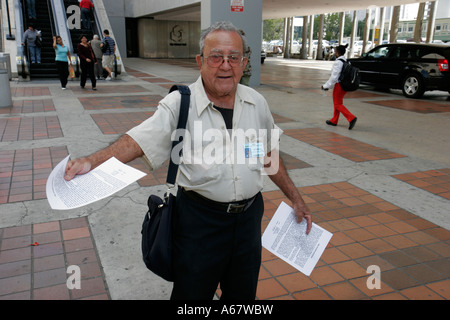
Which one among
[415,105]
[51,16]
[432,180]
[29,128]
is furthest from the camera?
[51,16]

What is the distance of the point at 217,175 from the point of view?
179 cm

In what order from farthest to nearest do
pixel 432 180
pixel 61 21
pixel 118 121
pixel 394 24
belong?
pixel 394 24 < pixel 61 21 < pixel 118 121 < pixel 432 180

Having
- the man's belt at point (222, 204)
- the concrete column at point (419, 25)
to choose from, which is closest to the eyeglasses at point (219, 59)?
the man's belt at point (222, 204)

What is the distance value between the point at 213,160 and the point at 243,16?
12.9 m

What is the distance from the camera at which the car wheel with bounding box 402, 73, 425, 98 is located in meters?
12.2

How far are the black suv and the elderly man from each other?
39.0 ft

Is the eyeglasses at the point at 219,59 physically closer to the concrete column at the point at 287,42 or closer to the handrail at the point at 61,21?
the handrail at the point at 61,21

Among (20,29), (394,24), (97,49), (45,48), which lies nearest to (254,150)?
(97,49)

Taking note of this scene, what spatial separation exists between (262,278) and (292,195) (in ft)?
3.37

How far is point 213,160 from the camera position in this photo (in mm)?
1805

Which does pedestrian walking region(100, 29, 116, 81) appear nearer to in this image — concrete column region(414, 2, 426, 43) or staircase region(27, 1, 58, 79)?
staircase region(27, 1, 58, 79)

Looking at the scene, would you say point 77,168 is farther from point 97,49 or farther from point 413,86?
point 97,49

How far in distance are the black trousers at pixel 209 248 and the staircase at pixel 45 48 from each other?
51.8 ft
